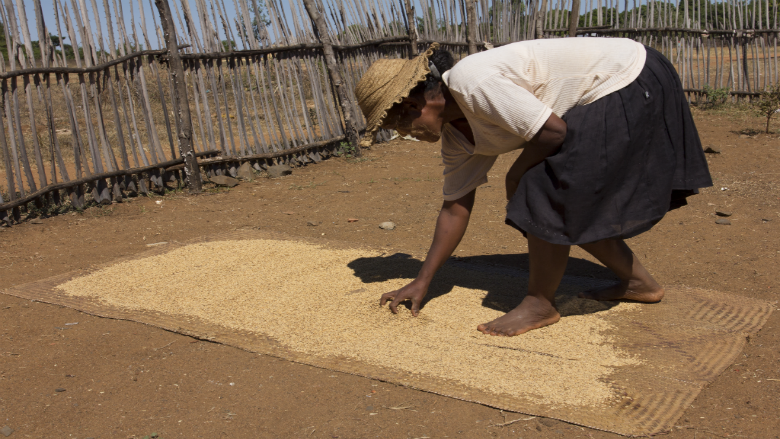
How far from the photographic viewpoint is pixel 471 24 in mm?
9312

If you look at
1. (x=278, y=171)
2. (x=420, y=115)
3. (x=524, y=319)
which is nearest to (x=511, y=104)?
(x=420, y=115)

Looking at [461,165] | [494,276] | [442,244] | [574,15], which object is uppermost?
[574,15]

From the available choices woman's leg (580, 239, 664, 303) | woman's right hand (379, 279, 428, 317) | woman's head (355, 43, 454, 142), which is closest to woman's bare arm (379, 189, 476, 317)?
woman's right hand (379, 279, 428, 317)

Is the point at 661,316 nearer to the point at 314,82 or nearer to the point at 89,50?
the point at 89,50

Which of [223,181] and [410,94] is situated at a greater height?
[410,94]

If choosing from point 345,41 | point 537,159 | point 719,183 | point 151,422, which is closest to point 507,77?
point 537,159

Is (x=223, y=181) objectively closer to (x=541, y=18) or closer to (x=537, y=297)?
(x=537, y=297)

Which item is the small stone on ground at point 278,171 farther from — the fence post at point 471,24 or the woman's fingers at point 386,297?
the woman's fingers at point 386,297

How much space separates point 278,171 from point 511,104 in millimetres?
4896

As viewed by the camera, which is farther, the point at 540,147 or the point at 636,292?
the point at 636,292

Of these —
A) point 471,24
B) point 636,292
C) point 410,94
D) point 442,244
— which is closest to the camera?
point 410,94

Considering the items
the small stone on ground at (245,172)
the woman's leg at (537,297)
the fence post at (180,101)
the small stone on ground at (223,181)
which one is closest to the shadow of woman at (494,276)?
the woman's leg at (537,297)

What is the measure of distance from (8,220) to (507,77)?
407 cm

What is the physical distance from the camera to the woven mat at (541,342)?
1953 millimetres
